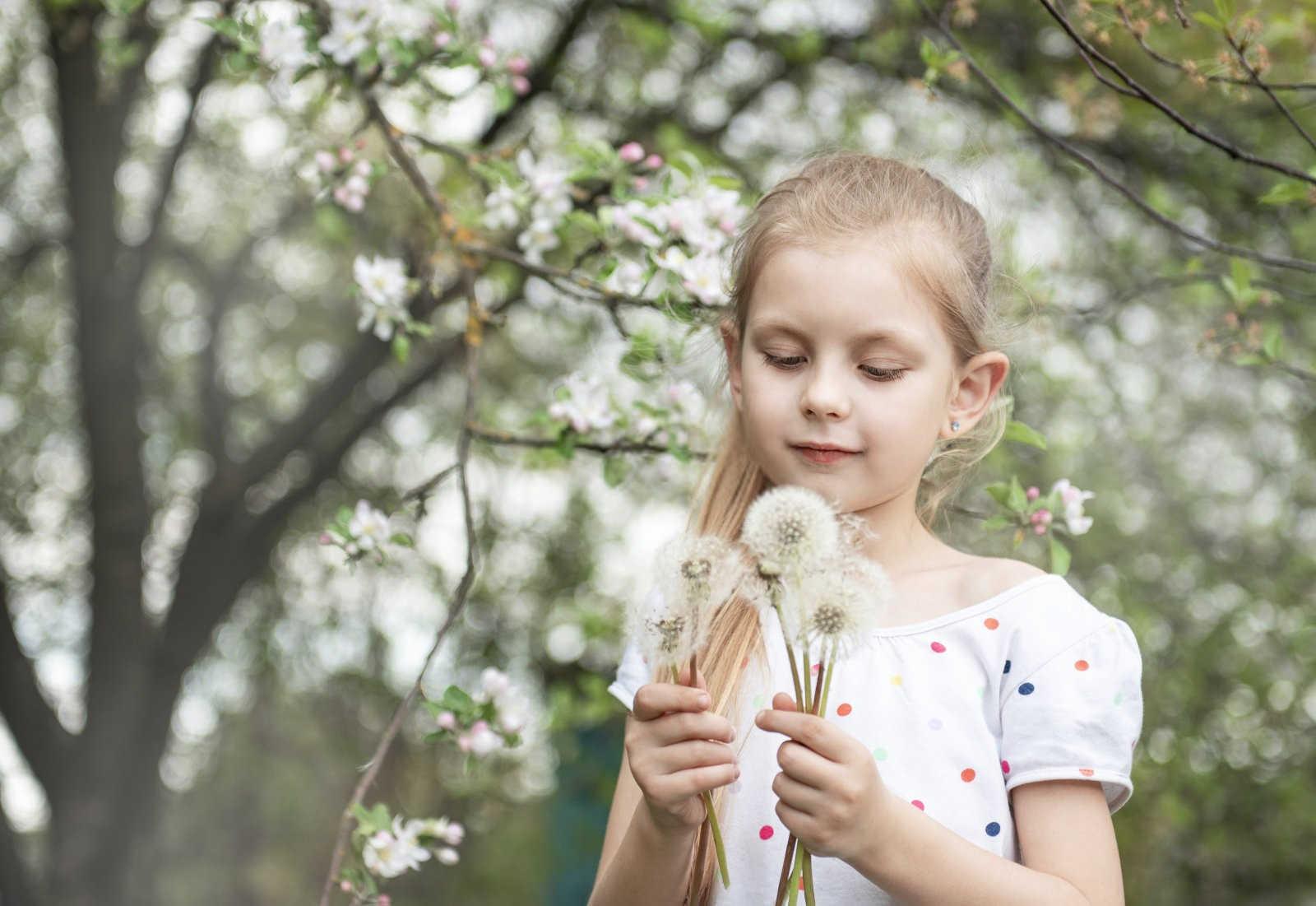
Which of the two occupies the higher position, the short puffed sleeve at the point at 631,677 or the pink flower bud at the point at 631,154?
the pink flower bud at the point at 631,154

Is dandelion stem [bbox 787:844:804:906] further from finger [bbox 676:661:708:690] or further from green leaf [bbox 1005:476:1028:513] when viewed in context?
green leaf [bbox 1005:476:1028:513]

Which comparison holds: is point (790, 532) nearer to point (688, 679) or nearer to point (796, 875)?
point (688, 679)

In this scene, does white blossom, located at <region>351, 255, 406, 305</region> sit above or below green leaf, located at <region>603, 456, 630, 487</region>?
above

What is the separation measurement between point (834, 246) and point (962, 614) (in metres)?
0.46

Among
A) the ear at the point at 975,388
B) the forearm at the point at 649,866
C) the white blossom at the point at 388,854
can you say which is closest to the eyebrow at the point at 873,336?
the ear at the point at 975,388

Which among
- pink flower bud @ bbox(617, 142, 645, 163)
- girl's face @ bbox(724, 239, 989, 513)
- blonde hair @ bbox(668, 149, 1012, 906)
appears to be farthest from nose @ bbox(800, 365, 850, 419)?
pink flower bud @ bbox(617, 142, 645, 163)

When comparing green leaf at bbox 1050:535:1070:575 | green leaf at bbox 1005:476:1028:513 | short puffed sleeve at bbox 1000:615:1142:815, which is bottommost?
green leaf at bbox 1050:535:1070:575

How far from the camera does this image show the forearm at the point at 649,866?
1.50 m

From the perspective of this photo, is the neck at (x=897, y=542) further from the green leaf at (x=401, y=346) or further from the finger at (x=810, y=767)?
the green leaf at (x=401, y=346)

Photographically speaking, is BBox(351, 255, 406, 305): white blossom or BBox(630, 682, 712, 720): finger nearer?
BBox(630, 682, 712, 720): finger

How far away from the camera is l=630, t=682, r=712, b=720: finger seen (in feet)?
4.44

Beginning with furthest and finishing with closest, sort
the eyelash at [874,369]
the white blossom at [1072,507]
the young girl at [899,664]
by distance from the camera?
the white blossom at [1072,507] < the eyelash at [874,369] < the young girl at [899,664]

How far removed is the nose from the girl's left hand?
360 mm

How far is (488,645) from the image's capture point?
6891 mm
